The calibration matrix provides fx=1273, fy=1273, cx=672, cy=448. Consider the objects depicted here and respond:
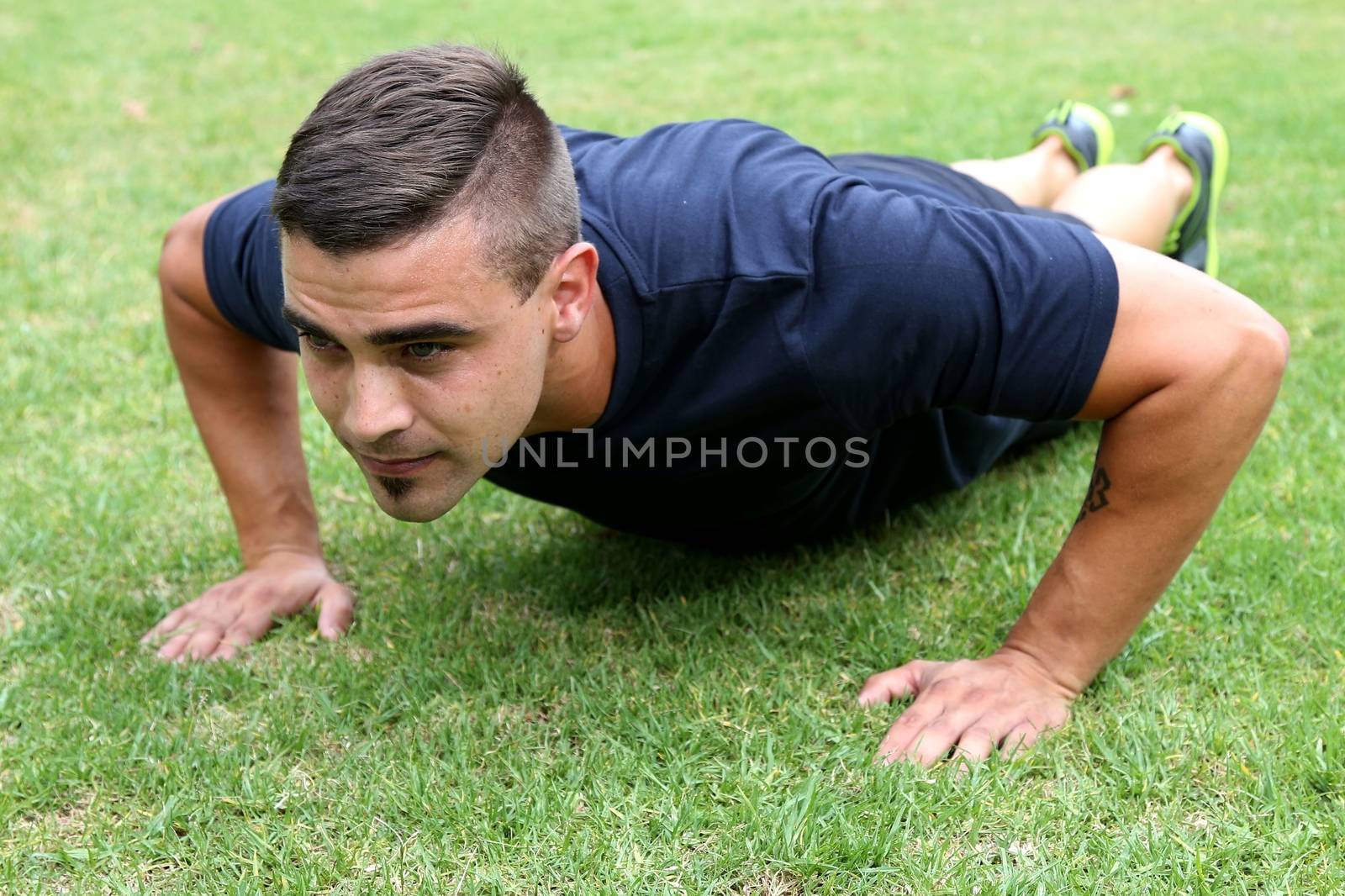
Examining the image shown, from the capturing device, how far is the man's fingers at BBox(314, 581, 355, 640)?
2869 millimetres

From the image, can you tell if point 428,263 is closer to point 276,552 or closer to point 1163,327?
point 1163,327

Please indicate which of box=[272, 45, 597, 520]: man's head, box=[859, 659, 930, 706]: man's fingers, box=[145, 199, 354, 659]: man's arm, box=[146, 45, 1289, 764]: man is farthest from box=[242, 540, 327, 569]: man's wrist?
box=[859, 659, 930, 706]: man's fingers

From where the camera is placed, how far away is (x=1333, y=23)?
381 inches

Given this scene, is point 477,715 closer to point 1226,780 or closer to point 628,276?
point 628,276

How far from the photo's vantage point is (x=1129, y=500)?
7.79 feet

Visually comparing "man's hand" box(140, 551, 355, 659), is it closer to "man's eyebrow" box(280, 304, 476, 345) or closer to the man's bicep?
"man's eyebrow" box(280, 304, 476, 345)

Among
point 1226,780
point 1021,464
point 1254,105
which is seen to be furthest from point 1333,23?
point 1226,780

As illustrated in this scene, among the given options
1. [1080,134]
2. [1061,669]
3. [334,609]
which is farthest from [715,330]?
[1080,134]

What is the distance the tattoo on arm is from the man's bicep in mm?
223

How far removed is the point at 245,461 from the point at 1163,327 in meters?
2.06

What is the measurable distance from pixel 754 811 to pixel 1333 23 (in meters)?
9.74

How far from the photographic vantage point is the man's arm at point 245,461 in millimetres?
2877

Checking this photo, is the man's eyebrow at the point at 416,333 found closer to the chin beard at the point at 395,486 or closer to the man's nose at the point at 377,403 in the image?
the man's nose at the point at 377,403

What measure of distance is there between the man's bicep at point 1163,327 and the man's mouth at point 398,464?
3.78ft
